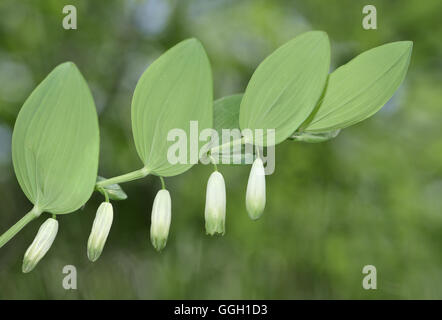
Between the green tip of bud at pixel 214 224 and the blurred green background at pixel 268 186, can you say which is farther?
the blurred green background at pixel 268 186

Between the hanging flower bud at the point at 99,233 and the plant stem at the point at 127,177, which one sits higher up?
the plant stem at the point at 127,177

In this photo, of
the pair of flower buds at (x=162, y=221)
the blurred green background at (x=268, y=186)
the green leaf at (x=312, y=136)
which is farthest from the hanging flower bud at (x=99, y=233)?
the blurred green background at (x=268, y=186)

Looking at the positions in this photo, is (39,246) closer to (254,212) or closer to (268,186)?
(254,212)

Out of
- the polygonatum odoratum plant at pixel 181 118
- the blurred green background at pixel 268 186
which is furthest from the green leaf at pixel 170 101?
the blurred green background at pixel 268 186

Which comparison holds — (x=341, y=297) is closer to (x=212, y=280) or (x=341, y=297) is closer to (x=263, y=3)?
(x=212, y=280)

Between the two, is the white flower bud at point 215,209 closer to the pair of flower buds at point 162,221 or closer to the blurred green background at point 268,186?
the pair of flower buds at point 162,221

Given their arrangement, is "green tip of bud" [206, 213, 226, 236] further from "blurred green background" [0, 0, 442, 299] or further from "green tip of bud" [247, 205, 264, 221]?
"blurred green background" [0, 0, 442, 299]

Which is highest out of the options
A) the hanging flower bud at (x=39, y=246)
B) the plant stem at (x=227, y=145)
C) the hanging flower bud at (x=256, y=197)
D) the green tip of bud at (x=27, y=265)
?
the plant stem at (x=227, y=145)

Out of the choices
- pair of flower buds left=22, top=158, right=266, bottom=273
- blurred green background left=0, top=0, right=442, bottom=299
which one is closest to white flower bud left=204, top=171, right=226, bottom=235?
pair of flower buds left=22, top=158, right=266, bottom=273
